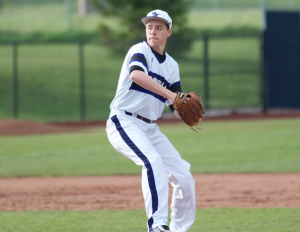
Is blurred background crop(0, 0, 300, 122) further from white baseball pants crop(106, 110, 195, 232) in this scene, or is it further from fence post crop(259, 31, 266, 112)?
white baseball pants crop(106, 110, 195, 232)

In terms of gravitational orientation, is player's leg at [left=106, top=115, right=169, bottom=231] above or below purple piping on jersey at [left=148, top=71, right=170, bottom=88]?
below

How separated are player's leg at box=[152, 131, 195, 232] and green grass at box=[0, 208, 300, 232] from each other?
1.41ft

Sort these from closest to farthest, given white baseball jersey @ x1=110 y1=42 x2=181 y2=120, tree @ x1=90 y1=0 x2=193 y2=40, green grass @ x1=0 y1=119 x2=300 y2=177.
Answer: white baseball jersey @ x1=110 y1=42 x2=181 y2=120 < green grass @ x1=0 y1=119 x2=300 y2=177 < tree @ x1=90 y1=0 x2=193 y2=40

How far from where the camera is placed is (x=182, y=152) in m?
9.65

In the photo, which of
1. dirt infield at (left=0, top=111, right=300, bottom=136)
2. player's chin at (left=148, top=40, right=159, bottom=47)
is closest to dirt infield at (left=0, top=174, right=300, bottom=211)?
player's chin at (left=148, top=40, right=159, bottom=47)

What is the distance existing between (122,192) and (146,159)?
9.87 ft

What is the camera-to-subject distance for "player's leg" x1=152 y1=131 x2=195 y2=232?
4160 mm

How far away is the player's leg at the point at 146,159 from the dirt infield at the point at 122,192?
6.46 feet

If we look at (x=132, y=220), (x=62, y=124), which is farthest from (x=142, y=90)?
(x=62, y=124)

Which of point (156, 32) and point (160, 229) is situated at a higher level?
point (156, 32)

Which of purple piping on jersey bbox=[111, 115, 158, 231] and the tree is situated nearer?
purple piping on jersey bbox=[111, 115, 158, 231]

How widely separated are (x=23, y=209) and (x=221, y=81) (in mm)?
15240

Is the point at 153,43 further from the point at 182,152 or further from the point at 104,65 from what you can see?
the point at 104,65

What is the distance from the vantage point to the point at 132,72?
3816mm
